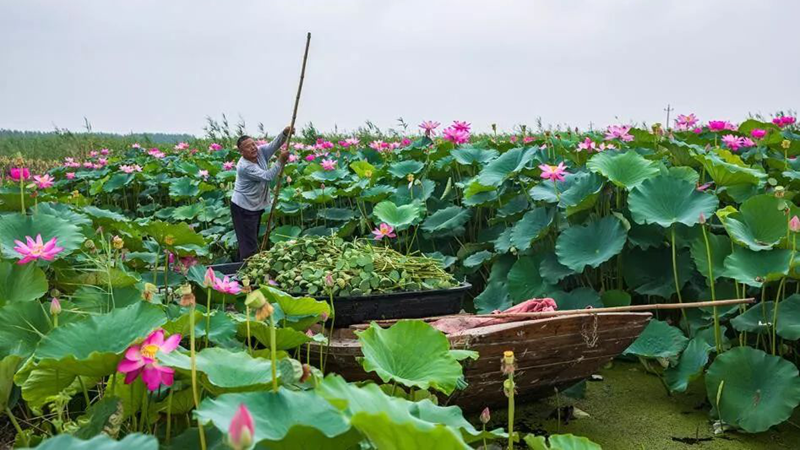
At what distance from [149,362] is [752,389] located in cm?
182

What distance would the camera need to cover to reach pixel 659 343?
2426 millimetres

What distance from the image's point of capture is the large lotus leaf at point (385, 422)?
2.56ft

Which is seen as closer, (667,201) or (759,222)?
(759,222)

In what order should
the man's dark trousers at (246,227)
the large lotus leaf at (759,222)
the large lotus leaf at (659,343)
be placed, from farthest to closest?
the man's dark trousers at (246,227)
the large lotus leaf at (659,343)
the large lotus leaf at (759,222)

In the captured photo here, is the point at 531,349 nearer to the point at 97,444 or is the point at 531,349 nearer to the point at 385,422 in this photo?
the point at 385,422

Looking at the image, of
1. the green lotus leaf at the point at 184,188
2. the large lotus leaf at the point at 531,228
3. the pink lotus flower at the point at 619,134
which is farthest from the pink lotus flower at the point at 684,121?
the green lotus leaf at the point at 184,188

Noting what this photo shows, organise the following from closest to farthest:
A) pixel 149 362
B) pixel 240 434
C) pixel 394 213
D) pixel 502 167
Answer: pixel 240 434, pixel 149 362, pixel 394 213, pixel 502 167

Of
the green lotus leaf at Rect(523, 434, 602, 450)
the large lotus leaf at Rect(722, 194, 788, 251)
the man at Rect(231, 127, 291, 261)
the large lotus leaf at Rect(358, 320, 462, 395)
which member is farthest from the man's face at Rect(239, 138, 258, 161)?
the green lotus leaf at Rect(523, 434, 602, 450)

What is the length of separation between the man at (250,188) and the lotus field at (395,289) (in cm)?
18

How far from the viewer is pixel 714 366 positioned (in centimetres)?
220

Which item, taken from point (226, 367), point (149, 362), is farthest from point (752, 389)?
point (149, 362)

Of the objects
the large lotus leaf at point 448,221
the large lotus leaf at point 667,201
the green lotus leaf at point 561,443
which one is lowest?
the large lotus leaf at point 448,221

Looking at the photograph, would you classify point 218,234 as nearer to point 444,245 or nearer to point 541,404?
point 444,245

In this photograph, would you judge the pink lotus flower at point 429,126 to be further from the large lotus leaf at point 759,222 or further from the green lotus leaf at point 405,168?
the large lotus leaf at point 759,222
